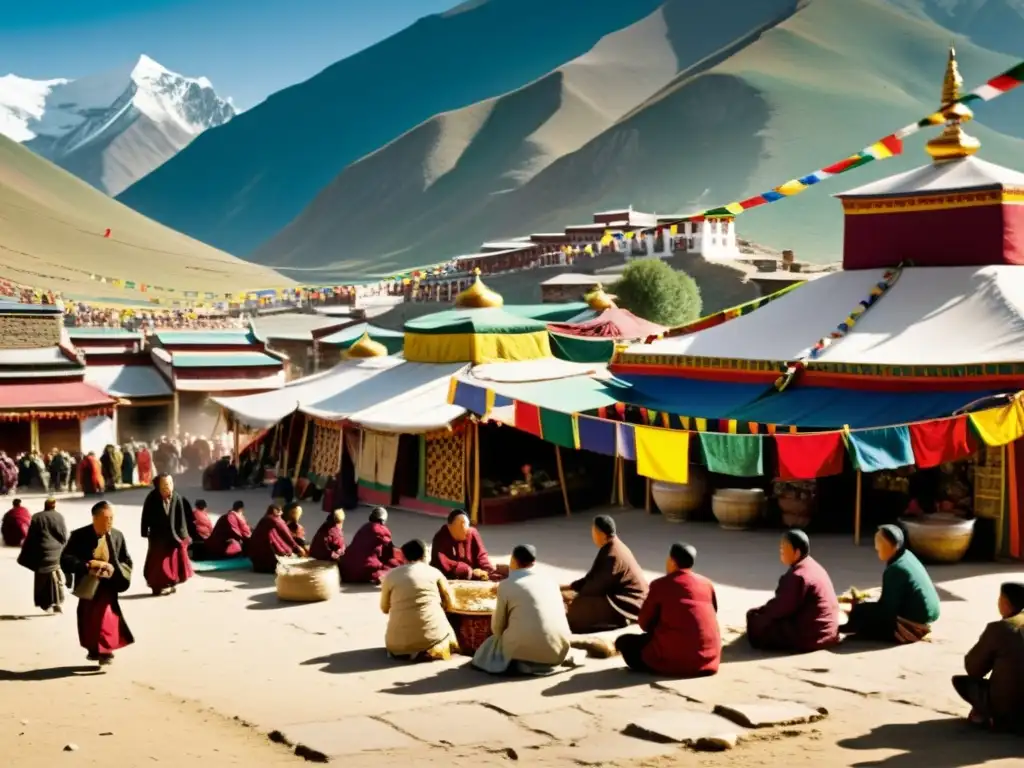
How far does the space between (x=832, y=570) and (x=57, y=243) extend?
99.1 metres

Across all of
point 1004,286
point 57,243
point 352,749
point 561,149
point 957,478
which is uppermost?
point 561,149

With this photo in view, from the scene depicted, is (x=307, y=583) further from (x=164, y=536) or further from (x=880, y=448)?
(x=880, y=448)

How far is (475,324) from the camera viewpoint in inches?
842

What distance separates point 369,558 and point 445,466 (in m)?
5.52

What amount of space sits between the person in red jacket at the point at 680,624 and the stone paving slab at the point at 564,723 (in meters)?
1.01

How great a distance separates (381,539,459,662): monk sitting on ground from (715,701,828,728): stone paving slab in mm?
2567

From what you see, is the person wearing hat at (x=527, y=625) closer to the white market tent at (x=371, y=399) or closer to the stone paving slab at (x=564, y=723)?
the stone paving slab at (x=564, y=723)

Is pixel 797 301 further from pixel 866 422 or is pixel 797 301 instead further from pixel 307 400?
pixel 307 400

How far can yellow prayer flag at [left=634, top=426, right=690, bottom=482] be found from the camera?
1535 cm

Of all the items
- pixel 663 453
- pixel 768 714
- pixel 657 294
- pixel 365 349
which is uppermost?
pixel 657 294

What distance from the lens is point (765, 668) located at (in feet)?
32.6

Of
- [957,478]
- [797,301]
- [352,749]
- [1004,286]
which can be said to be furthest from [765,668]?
[797,301]

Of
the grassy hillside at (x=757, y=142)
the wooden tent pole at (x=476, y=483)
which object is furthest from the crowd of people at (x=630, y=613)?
the grassy hillside at (x=757, y=142)

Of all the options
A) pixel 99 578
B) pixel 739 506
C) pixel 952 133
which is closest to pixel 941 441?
pixel 739 506
